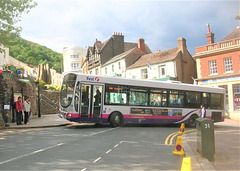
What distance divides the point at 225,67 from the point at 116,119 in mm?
18970

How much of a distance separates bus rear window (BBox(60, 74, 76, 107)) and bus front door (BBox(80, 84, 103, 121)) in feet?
2.15

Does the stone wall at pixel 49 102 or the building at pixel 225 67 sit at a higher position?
the building at pixel 225 67

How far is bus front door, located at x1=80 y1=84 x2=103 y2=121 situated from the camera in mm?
12578

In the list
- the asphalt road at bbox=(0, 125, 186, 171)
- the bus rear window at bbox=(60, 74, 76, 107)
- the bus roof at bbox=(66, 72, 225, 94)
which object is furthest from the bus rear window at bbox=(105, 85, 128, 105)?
the asphalt road at bbox=(0, 125, 186, 171)

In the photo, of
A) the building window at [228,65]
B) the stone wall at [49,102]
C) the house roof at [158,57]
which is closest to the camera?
the stone wall at [49,102]

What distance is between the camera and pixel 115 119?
528 inches

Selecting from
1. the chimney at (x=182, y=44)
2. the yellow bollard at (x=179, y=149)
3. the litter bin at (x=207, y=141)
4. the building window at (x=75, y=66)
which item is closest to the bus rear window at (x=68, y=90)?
the yellow bollard at (x=179, y=149)

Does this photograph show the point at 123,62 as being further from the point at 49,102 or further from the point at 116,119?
the point at 116,119

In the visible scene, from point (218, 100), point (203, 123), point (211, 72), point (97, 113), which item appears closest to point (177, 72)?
point (211, 72)

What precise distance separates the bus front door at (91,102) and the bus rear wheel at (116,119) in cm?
84

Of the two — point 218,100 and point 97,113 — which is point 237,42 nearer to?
point 218,100

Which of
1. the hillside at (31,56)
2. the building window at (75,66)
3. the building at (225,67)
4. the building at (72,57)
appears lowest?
the building at (225,67)

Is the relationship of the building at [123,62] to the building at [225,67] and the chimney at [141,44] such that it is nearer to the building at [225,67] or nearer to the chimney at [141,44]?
the chimney at [141,44]

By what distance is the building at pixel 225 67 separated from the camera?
25734mm
